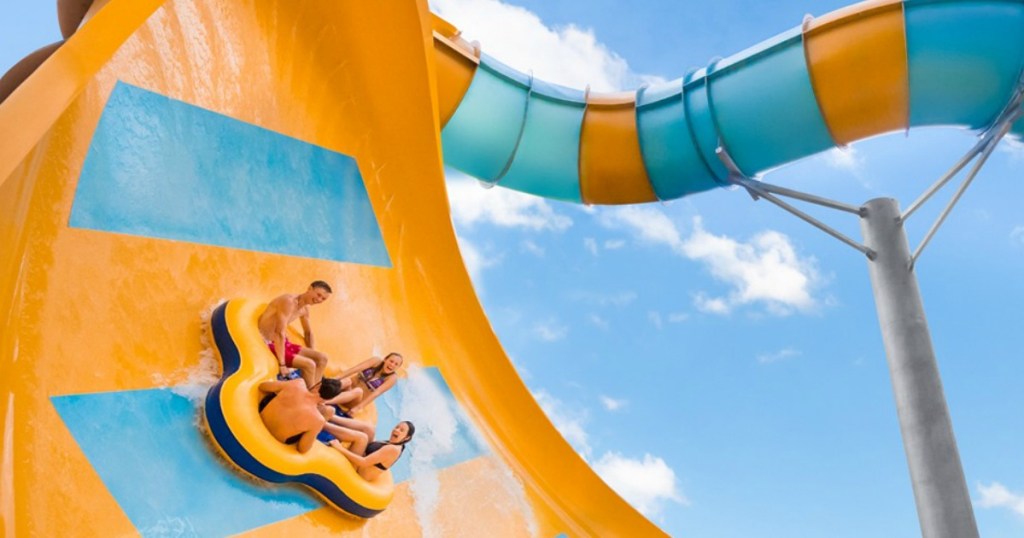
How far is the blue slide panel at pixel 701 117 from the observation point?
20.6ft

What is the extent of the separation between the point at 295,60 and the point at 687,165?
3.33 m

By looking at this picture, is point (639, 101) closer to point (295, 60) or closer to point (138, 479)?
point (295, 60)

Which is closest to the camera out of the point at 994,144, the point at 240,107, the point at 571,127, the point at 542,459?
the point at 240,107

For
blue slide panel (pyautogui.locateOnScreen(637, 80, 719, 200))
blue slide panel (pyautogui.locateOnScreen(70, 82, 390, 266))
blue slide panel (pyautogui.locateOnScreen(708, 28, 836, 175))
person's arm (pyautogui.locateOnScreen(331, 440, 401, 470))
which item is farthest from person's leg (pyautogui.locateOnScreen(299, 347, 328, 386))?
blue slide panel (pyautogui.locateOnScreen(708, 28, 836, 175))

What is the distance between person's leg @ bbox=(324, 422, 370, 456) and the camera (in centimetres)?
334

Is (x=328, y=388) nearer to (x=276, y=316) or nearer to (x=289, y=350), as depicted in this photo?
(x=289, y=350)

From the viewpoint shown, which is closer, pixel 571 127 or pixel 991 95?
pixel 991 95

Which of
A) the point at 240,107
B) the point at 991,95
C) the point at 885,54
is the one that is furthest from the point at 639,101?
the point at 240,107

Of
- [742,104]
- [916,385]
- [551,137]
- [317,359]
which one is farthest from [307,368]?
[916,385]

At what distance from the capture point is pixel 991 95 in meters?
5.72

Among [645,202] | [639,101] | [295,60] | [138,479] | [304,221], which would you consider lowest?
[138,479]

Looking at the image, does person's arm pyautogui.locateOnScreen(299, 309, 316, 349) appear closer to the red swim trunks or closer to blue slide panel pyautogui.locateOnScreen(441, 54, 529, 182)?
the red swim trunks

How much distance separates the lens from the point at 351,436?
3.37 meters

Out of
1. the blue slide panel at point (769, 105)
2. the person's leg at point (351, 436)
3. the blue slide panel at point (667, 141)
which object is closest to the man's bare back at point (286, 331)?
the person's leg at point (351, 436)
